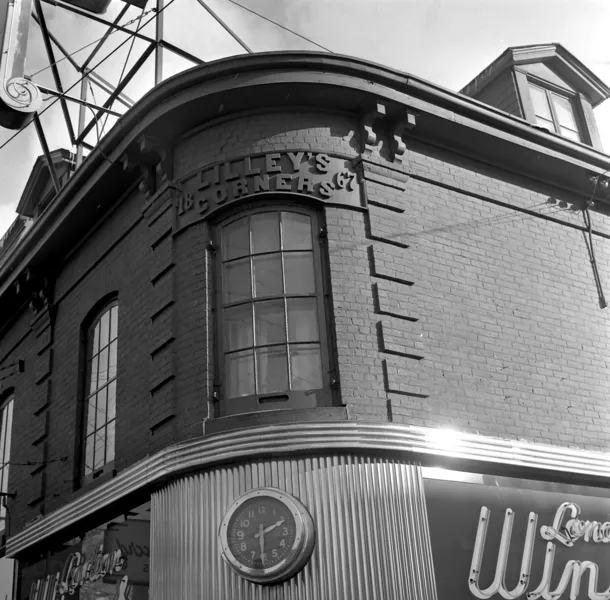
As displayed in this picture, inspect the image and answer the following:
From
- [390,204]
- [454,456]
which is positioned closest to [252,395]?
[454,456]

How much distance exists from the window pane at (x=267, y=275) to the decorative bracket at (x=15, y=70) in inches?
158

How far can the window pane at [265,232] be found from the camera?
9.77 m

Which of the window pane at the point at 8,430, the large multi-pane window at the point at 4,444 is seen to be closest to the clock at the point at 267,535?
the large multi-pane window at the point at 4,444

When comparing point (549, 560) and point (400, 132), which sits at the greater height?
point (400, 132)

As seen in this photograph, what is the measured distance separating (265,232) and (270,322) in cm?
113

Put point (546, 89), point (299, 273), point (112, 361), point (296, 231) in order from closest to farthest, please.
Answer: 1. point (299, 273)
2. point (296, 231)
3. point (112, 361)
4. point (546, 89)

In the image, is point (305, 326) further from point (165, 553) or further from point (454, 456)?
point (165, 553)

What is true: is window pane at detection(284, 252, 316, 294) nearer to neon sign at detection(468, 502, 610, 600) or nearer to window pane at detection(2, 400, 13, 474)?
neon sign at detection(468, 502, 610, 600)

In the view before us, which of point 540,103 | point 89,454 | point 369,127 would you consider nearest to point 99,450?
point 89,454

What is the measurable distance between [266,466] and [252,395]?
995 mm

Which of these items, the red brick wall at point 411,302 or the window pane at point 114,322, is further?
the window pane at point 114,322

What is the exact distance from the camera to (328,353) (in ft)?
29.9

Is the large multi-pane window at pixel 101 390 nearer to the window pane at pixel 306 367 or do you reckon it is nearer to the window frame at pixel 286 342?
the window frame at pixel 286 342

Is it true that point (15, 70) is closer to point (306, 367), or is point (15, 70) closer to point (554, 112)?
point (306, 367)
